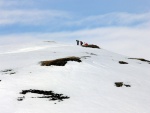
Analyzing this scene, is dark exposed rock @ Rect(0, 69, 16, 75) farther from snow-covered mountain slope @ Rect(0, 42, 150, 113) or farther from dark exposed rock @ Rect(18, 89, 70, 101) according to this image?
dark exposed rock @ Rect(18, 89, 70, 101)

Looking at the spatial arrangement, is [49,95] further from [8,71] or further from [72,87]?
[8,71]

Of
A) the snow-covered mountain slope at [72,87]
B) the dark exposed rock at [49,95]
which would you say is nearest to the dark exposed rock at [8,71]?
the snow-covered mountain slope at [72,87]

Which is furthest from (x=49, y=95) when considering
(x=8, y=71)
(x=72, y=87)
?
(x=8, y=71)

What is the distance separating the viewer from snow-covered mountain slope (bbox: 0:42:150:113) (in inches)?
1006

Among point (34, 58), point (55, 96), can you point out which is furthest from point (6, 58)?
point (55, 96)

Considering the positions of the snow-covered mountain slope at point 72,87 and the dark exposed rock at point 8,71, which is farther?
the dark exposed rock at point 8,71

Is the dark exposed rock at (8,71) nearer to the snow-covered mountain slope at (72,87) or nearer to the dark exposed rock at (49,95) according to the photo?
the snow-covered mountain slope at (72,87)

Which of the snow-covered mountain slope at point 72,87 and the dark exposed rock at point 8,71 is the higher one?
the dark exposed rock at point 8,71

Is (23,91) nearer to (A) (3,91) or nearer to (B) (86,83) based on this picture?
(A) (3,91)

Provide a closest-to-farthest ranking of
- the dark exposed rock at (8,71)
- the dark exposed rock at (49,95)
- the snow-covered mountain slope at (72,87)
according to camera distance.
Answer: the snow-covered mountain slope at (72,87) → the dark exposed rock at (49,95) → the dark exposed rock at (8,71)

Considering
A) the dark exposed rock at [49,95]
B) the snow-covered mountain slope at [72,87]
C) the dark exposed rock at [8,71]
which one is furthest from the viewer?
the dark exposed rock at [8,71]

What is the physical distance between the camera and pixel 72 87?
101ft

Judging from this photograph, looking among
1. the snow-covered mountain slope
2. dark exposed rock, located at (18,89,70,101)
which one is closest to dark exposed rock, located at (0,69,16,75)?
the snow-covered mountain slope

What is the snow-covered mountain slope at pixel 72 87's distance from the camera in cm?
2555
